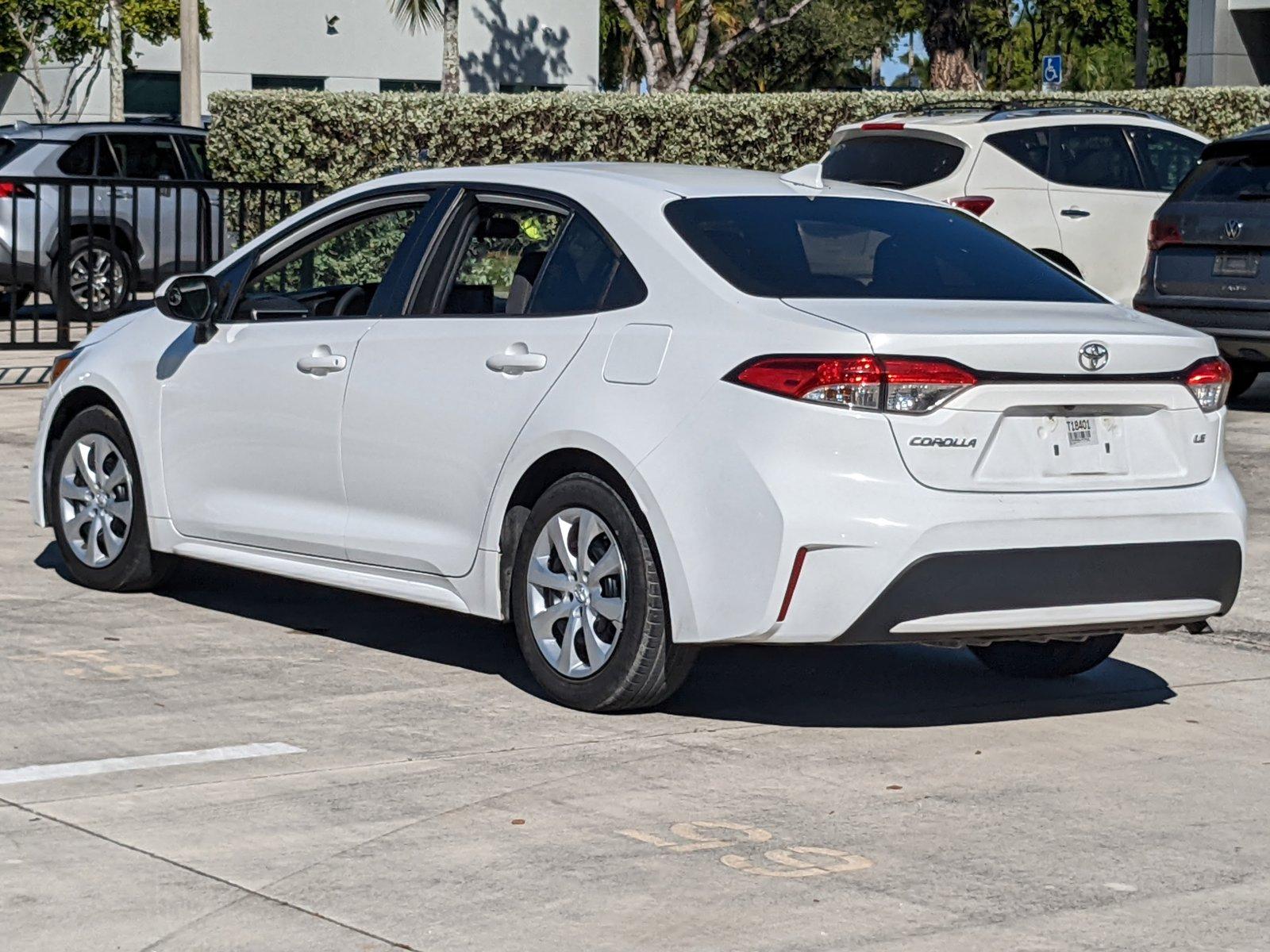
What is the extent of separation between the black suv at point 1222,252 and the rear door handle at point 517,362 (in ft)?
24.1

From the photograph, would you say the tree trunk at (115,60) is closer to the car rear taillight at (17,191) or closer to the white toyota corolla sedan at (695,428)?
the car rear taillight at (17,191)

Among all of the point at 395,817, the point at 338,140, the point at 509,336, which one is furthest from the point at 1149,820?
the point at 338,140

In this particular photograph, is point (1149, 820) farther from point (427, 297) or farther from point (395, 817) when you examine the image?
point (427, 297)

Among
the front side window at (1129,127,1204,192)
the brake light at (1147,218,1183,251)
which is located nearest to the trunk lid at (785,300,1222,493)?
the brake light at (1147,218,1183,251)

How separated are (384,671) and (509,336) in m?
1.17

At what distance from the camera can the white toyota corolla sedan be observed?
5.61 metres

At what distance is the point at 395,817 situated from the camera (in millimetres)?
5094

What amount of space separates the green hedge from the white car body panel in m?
13.6

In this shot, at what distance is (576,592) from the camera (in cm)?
618

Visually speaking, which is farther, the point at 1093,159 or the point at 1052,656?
the point at 1093,159

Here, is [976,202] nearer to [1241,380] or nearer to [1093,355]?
[1241,380]

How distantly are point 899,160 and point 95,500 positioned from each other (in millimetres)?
8743

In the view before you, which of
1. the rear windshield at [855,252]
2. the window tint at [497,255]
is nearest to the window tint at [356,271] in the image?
the window tint at [497,255]

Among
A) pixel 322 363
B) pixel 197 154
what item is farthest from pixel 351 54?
pixel 322 363
